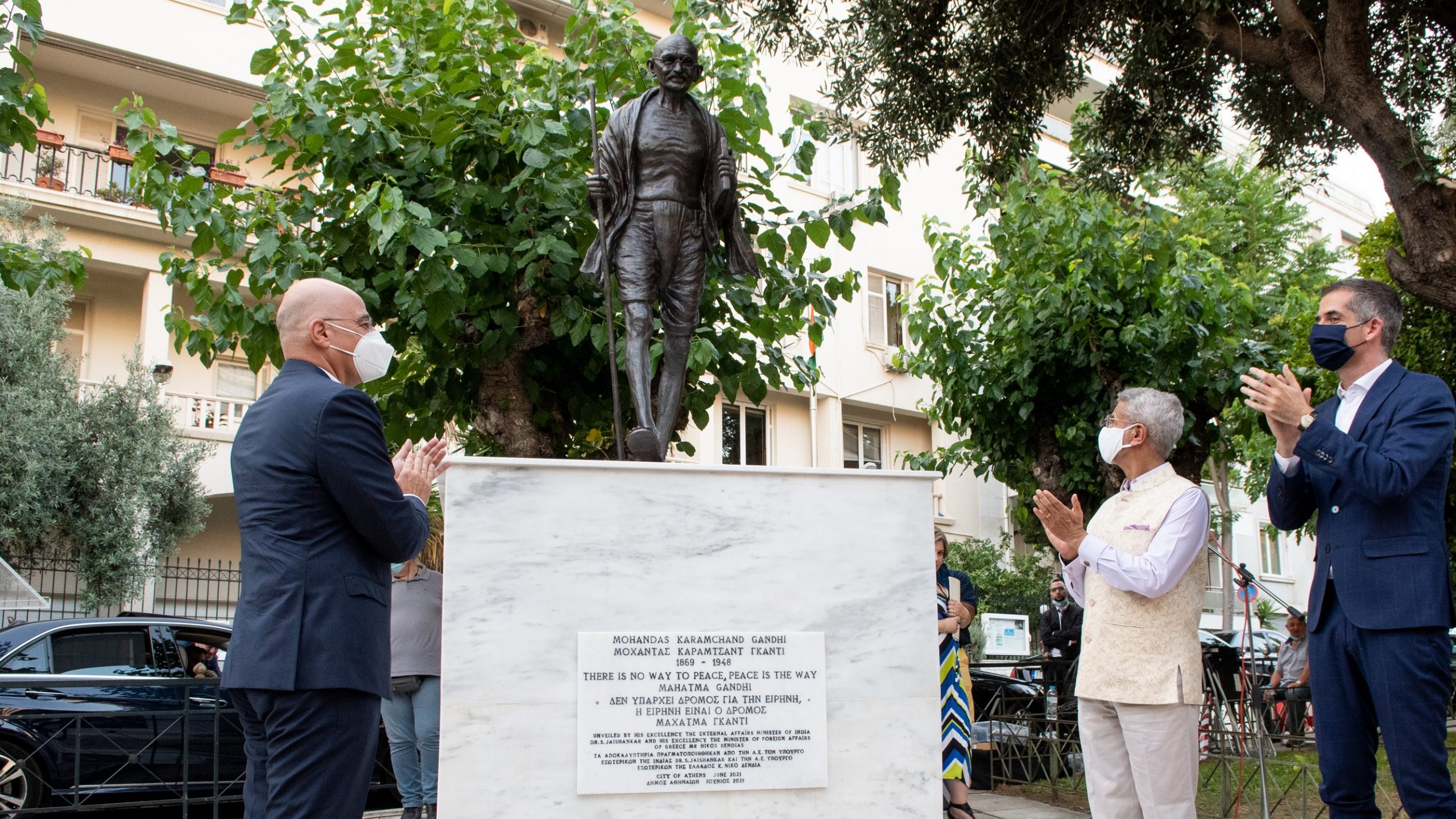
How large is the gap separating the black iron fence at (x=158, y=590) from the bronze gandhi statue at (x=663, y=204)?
1181 cm

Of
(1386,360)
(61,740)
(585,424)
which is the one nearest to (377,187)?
(585,424)

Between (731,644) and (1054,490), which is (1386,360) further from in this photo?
(1054,490)

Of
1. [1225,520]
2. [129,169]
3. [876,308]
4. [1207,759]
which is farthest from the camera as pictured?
[876,308]

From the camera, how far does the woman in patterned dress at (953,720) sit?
7.28 metres

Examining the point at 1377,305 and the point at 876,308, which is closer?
Answer: the point at 1377,305

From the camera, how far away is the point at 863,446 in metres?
25.2

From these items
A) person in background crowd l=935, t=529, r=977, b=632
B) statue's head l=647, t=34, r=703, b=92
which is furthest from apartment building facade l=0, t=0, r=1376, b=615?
statue's head l=647, t=34, r=703, b=92

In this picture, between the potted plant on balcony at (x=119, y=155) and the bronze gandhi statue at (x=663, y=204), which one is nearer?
the bronze gandhi statue at (x=663, y=204)

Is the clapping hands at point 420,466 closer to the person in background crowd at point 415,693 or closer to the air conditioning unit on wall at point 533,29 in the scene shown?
the person in background crowd at point 415,693

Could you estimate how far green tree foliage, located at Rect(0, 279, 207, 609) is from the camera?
15.4 m

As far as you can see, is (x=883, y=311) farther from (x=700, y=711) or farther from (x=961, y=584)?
(x=700, y=711)

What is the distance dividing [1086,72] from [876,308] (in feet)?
49.4

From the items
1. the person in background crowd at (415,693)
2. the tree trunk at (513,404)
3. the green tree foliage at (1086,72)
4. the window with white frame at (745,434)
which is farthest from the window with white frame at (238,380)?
the person in background crowd at (415,693)

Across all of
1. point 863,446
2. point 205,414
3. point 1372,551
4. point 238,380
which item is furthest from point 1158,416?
point 863,446
